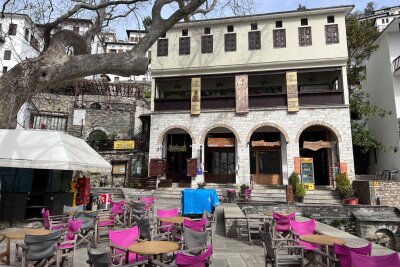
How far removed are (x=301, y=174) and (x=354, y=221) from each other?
4910mm

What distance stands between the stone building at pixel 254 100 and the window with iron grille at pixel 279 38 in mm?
69

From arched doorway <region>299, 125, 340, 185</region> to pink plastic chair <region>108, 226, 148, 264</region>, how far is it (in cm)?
1494

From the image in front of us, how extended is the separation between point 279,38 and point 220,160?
9.37 m

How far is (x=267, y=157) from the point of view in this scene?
19.5 metres

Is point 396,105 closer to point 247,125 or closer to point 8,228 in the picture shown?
point 247,125

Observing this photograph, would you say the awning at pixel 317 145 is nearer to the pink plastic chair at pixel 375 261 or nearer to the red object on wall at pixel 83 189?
the red object on wall at pixel 83 189

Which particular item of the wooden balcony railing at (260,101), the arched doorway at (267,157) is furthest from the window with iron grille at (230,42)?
the arched doorway at (267,157)

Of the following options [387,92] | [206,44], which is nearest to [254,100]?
[206,44]

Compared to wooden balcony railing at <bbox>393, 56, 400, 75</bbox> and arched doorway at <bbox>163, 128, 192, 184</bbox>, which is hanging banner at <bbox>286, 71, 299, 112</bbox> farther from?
arched doorway at <bbox>163, 128, 192, 184</bbox>

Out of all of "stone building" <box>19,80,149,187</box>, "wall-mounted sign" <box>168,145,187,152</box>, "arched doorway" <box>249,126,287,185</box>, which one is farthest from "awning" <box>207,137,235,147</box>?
"stone building" <box>19,80,149,187</box>

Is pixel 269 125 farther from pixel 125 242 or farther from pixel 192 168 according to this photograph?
pixel 125 242

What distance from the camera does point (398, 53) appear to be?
18.6 meters

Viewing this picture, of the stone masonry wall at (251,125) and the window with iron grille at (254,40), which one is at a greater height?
the window with iron grille at (254,40)

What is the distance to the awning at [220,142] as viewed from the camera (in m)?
18.9
